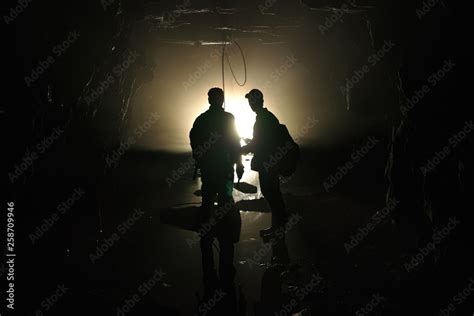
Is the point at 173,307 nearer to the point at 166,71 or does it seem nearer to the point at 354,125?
the point at 354,125

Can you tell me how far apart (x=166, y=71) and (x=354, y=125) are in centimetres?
1652

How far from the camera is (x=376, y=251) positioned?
22.0 ft

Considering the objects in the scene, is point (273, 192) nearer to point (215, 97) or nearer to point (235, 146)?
point (235, 146)

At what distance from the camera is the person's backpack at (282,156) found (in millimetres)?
Answer: 7125

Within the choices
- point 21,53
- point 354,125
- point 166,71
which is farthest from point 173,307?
point 166,71

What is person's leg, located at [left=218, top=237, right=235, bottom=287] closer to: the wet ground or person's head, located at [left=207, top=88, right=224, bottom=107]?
the wet ground

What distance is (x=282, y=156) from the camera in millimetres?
A: 7156

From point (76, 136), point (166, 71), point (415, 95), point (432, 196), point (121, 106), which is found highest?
point (415, 95)

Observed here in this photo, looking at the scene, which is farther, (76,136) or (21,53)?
(76,136)

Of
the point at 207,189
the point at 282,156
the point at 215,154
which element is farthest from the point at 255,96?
the point at 207,189

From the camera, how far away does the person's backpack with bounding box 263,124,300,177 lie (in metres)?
7.12

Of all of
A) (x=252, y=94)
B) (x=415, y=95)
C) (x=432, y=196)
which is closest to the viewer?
(x=432, y=196)

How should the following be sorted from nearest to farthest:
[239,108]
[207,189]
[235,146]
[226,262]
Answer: [226,262], [207,189], [235,146], [239,108]

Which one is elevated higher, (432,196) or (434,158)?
(434,158)
